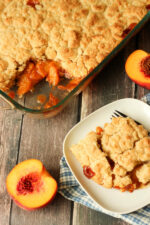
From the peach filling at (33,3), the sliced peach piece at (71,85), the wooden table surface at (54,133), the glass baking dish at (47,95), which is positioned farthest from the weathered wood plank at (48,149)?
the peach filling at (33,3)

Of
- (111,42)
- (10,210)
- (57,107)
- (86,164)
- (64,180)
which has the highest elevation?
(111,42)

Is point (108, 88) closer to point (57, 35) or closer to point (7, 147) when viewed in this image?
point (57, 35)

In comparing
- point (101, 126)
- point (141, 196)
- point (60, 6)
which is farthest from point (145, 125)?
point (60, 6)

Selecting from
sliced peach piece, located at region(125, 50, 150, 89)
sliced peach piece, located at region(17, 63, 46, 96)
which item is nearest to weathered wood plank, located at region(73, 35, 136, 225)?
sliced peach piece, located at region(125, 50, 150, 89)

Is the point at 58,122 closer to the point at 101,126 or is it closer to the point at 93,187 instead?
the point at 101,126

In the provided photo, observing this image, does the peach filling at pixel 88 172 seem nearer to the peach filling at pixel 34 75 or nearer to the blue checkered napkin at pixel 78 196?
the blue checkered napkin at pixel 78 196

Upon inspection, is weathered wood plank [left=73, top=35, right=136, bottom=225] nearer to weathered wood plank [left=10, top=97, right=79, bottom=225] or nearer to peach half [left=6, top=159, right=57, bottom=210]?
weathered wood plank [left=10, top=97, right=79, bottom=225]
